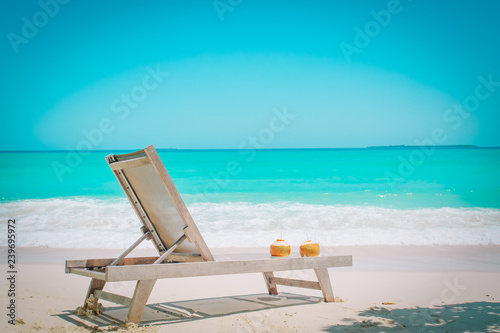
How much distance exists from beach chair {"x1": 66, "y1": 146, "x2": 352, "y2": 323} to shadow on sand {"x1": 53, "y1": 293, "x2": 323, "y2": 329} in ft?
0.62

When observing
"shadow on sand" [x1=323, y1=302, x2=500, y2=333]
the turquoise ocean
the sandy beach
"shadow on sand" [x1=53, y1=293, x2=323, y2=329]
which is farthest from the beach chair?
the turquoise ocean

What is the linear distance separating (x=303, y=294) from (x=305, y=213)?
946 cm

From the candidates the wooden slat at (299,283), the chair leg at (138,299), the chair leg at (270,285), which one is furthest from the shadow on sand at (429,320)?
the chair leg at (138,299)

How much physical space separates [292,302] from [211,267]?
1269 millimetres

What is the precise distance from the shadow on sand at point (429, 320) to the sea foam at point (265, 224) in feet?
17.0

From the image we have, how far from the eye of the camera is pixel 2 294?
16.3ft

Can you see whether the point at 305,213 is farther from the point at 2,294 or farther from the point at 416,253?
the point at 2,294

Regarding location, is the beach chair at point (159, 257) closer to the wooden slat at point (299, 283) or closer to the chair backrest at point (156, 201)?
the chair backrest at point (156, 201)

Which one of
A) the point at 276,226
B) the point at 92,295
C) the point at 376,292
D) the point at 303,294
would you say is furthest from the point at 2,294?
the point at 276,226

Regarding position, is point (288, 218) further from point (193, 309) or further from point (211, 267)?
point (211, 267)

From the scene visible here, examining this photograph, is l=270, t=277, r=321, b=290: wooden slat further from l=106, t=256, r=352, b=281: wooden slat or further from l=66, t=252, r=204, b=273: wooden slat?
l=66, t=252, r=204, b=273: wooden slat

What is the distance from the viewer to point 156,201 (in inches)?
159

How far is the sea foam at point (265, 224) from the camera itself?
393 inches

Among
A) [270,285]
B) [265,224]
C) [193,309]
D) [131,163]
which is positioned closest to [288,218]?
[265,224]
